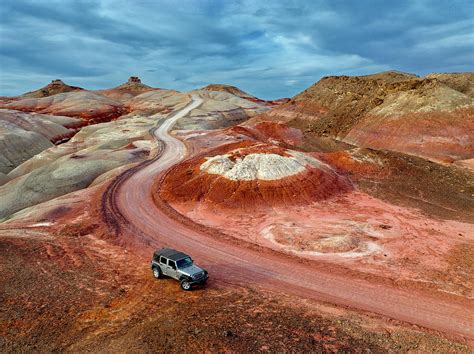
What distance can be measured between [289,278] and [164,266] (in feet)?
26.4

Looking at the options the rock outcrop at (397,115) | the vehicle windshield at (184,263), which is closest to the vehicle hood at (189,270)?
the vehicle windshield at (184,263)

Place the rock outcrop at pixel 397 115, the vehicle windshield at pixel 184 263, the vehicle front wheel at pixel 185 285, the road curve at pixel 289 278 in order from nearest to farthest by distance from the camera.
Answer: the road curve at pixel 289 278 < the vehicle front wheel at pixel 185 285 < the vehicle windshield at pixel 184 263 < the rock outcrop at pixel 397 115

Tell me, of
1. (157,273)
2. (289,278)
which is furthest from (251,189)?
(157,273)

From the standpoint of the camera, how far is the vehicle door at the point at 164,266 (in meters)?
22.6

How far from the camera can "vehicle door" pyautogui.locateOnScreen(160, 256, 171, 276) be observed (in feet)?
74.1

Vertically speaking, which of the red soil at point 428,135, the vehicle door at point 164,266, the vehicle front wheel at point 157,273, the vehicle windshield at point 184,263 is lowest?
the vehicle front wheel at point 157,273

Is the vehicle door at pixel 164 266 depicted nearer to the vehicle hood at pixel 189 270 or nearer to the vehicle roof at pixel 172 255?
the vehicle roof at pixel 172 255

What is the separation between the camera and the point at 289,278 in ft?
77.9

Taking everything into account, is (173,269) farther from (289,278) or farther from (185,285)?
(289,278)

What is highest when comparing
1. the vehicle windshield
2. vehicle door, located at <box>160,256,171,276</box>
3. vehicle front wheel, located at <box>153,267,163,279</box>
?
the vehicle windshield

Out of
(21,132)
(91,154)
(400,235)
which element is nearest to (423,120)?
(400,235)

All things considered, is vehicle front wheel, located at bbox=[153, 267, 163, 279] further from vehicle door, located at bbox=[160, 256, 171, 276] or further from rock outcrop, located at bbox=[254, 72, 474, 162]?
rock outcrop, located at bbox=[254, 72, 474, 162]

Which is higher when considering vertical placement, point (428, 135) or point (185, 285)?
point (428, 135)

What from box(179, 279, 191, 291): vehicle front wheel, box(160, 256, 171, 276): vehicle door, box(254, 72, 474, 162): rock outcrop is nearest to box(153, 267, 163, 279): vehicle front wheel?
box(160, 256, 171, 276): vehicle door
